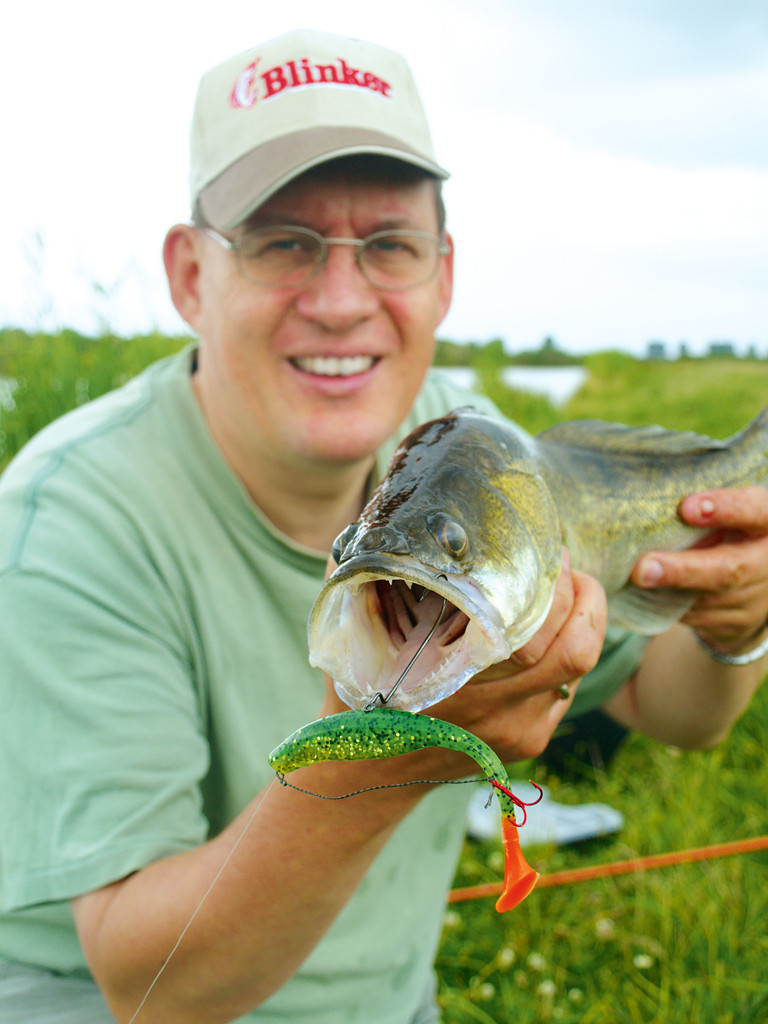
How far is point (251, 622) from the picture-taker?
234cm

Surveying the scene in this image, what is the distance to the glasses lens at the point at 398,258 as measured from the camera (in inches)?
94.3

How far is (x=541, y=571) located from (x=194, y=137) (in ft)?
6.13

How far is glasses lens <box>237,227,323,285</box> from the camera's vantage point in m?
2.35

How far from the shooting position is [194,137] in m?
2.64

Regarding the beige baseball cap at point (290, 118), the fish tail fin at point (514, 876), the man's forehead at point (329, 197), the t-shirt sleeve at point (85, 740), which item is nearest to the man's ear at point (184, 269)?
the beige baseball cap at point (290, 118)

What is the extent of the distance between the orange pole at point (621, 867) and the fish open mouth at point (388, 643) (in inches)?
94.9

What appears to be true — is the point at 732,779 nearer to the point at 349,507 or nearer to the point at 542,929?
the point at 542,929

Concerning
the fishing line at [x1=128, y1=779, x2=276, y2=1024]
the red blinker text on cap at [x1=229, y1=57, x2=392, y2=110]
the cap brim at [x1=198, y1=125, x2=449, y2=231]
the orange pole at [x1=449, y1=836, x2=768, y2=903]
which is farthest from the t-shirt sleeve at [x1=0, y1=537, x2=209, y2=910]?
the orange pole at [x1=449, y1=836, x2=768, y2=903]

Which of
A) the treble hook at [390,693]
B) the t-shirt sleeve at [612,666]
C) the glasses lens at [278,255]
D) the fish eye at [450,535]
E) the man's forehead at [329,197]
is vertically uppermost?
the man's forehead at [329,197]

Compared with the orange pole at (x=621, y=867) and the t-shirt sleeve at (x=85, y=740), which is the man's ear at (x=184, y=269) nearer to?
the t-shirt sleeve at (x=85, y=740)

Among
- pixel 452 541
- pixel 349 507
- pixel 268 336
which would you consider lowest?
pixel 349 507

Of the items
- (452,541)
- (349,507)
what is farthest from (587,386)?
(452,541)

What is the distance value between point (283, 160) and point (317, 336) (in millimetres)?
471

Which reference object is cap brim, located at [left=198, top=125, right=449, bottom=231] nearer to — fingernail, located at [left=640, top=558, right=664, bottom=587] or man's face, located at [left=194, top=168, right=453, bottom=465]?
man's face, located at [left=194, top=168, right=453, bottom=465]
